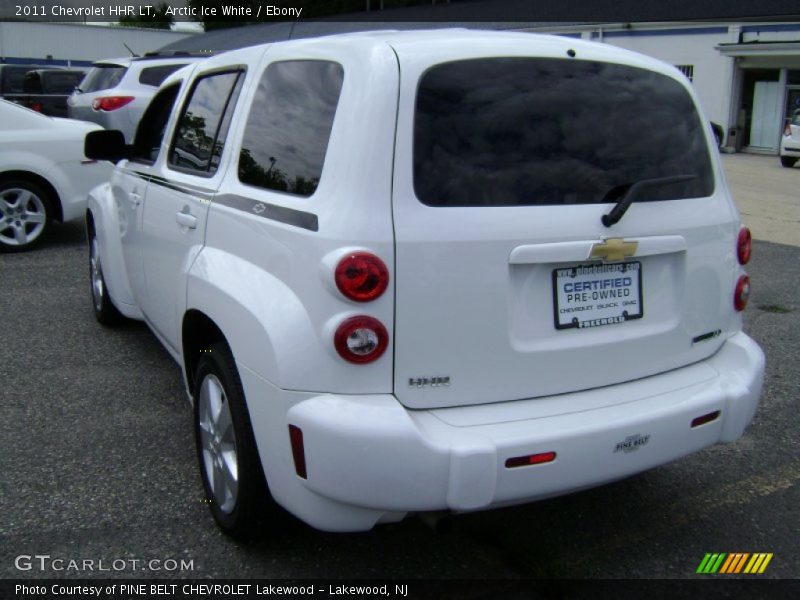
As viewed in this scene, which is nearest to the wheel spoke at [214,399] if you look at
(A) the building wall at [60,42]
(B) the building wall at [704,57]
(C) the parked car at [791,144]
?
(C) the parked car at [791,144]

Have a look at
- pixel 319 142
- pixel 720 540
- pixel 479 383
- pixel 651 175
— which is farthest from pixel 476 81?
pixel 720 540

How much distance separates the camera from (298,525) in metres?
3.15

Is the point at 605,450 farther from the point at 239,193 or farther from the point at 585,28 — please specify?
→ the point at 585,28

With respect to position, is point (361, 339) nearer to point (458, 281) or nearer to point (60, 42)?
point (458, 281)

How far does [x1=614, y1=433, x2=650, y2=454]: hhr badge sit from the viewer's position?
9.00ft

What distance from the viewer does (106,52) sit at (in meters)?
41.6

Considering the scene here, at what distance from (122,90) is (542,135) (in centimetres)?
1159

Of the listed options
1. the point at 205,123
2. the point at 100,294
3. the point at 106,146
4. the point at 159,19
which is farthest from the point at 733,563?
the point at 159,19

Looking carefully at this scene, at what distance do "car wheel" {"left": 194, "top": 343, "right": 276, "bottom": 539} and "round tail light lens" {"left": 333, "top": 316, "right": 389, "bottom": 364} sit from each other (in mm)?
563

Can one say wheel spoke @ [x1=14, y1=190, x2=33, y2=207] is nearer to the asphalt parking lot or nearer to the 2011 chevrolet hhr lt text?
the asphalt parking lot

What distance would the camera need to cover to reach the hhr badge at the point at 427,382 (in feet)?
8.56

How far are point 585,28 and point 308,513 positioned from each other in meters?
29.0

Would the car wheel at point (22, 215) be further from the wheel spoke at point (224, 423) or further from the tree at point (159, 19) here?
the tree at point (159, 19)

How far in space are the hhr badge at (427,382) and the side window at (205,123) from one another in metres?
1.39
